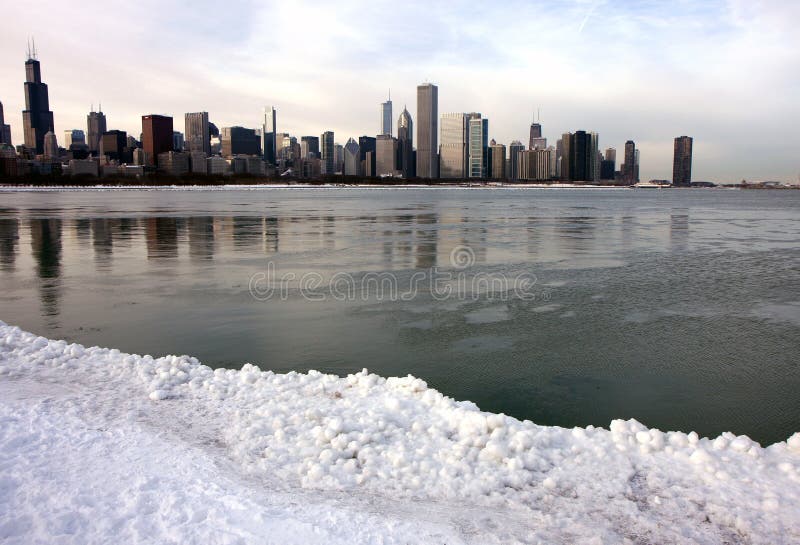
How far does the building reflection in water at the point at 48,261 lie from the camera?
14.2 m

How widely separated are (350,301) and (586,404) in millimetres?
6958

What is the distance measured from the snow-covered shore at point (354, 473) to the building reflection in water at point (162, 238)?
14715mm

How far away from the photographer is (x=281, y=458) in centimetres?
632

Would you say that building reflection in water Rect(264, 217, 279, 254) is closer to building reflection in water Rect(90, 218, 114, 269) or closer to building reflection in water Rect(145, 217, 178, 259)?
building reflection in water Rect(145, 217, 178, 259)

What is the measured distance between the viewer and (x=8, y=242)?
26.4 m

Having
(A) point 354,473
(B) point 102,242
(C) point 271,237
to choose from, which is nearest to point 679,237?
(C) point 271,237

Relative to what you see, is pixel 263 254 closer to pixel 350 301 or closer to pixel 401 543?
pixel 350 301

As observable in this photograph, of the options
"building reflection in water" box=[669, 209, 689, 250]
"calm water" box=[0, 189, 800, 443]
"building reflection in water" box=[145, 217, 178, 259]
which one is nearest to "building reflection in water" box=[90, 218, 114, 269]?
"calm water" box=[0, 189, 800, 443]

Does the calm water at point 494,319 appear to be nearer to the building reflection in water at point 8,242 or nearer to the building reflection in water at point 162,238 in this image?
the building reflection in water at point 8,242

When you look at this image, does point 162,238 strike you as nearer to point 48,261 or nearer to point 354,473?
point 48,261

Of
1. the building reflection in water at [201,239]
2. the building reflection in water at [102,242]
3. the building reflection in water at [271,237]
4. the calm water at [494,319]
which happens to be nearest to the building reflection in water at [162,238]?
the calm water at [494,319]

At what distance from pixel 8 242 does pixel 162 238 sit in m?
6.03

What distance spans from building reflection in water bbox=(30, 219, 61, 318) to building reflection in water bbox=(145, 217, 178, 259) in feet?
10.2

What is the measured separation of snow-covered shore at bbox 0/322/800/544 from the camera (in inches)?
202
